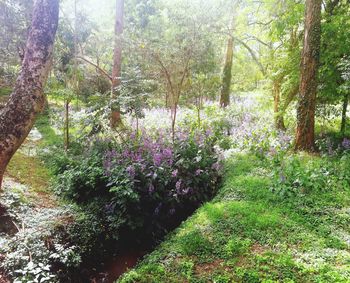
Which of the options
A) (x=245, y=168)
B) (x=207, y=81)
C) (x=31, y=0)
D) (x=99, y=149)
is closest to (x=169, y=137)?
(x=99, y=149)

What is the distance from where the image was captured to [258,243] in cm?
376

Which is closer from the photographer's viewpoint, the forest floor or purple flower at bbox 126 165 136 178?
the forest floor

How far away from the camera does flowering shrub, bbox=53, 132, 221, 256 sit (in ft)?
15.3

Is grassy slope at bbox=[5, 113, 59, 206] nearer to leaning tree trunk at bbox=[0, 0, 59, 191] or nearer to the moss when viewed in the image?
the moss

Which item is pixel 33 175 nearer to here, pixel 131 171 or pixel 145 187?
pixel 131 171

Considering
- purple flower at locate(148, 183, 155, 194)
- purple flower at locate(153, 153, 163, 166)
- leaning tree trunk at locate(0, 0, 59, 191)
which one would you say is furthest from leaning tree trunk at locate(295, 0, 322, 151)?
leaning tree trunk at locate(0, 0, 59, 191)

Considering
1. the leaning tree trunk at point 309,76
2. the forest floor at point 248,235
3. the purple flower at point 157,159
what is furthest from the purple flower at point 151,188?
the leaning tree trunk at point 309,76

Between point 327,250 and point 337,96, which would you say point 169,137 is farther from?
point 327,250

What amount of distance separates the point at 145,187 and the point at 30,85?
2.29 m

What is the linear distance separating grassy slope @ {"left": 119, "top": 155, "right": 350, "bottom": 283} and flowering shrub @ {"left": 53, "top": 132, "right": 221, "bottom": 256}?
549 millimetres

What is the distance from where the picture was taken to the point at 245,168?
19.7 feet

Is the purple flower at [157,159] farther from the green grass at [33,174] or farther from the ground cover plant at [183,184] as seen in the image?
the green grass at [33,174]

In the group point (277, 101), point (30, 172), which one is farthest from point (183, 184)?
point (277, 101)

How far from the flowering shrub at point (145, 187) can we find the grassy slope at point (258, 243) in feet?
1.80
